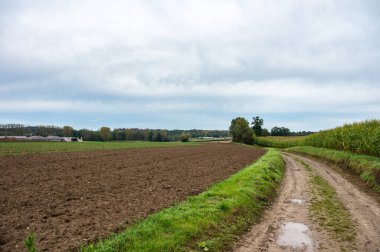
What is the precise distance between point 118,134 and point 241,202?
587 feet

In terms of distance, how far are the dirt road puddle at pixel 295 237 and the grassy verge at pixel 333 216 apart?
0.73 m

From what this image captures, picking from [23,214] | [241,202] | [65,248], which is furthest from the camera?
[241,202]

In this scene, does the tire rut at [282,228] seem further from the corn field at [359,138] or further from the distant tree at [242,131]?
the distant tree at [242,131]

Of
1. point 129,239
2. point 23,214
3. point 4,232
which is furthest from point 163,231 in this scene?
point 23,214

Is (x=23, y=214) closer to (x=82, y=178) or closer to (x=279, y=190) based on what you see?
(x=82, y=178)

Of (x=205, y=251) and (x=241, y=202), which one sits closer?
(x=205, y=251)

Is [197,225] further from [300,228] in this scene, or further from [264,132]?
[264,132]

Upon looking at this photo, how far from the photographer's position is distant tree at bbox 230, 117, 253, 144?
140125mm

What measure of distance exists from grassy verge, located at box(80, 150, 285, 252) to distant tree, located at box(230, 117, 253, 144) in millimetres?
126790

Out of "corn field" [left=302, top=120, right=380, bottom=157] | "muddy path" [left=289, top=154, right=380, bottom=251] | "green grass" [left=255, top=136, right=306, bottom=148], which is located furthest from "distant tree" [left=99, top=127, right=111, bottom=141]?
"muddy path" [left=289, top=154, right=380, bottom=251]

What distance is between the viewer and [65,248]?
24.7 ft

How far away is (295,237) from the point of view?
9195mm

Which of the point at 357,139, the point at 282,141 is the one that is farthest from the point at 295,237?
the point at 282,141

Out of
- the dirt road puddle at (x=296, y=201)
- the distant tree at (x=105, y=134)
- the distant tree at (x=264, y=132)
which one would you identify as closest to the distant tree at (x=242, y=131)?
the distant tree at (x=264, y=132)
